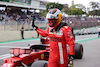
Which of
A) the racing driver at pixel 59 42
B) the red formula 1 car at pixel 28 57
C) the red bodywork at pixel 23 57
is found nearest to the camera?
the racing driver at pixel 59 42

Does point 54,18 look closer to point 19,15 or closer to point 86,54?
point 86,54

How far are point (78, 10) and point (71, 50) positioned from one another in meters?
91.5

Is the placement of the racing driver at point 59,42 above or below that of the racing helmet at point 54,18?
below

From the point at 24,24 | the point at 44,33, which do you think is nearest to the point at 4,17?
the point at 24,24

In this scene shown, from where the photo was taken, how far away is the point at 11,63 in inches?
226

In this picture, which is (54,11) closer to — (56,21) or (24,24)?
(56,21)

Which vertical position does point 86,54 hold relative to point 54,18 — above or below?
below

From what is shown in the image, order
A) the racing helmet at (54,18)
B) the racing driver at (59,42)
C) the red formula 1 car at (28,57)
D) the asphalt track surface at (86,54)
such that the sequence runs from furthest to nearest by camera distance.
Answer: the asphalt track surface at (86,54)
the red formula 1 car at (28,57)
the racing helmet at (54,18)
the racing driver at (59,42)

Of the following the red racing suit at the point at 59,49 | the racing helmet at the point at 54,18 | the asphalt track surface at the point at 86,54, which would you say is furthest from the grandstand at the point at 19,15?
the red racing suit at the point at 59,49

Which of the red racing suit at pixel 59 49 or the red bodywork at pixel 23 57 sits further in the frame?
the red bodywork at pixel 23 57

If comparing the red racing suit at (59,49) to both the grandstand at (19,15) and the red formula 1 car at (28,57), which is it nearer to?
the red formula 1 car at (28,57)

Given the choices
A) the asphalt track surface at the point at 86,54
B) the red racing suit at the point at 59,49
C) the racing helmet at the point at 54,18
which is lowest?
the asphalt track surface at the point at 86,54

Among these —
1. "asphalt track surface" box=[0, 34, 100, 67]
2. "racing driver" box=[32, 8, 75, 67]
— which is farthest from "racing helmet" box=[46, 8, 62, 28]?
"asphalt track surface" box=[0, 34, 100, 67]

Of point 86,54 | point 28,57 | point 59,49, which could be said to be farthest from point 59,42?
point 86,54
